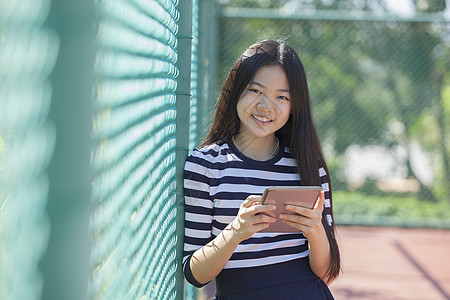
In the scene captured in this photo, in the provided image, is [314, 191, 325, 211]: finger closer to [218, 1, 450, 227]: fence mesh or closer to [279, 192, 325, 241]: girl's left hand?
[279, 192, 325, 241]: girl's left hand

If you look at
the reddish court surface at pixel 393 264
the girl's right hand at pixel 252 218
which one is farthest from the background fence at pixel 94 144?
the reddish court surface at pixel 393 264

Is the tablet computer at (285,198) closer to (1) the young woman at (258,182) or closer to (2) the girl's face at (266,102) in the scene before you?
(1) the young woman at (258,182)

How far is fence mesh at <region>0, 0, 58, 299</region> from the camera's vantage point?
618 millimetres

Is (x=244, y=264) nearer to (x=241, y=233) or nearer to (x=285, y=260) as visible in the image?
(x=285, y=260)

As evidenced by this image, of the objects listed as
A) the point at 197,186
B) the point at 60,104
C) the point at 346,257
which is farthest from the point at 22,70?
the point at 346,257

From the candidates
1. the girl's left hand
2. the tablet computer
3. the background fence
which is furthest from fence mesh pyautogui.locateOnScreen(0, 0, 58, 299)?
the girl's left hand

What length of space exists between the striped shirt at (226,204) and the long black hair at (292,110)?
4.5 inches

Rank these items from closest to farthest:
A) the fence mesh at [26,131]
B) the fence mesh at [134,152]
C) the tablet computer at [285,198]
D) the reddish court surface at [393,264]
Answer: the fence mesh at [26,131] < the fence mesh at [134,152] < the tablet computer at [285,198] < the reddish court surface at [393,264]

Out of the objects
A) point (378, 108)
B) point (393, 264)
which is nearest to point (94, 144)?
point (393, 264)

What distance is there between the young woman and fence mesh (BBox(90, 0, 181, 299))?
0.36 ft

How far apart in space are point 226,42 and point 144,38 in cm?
587

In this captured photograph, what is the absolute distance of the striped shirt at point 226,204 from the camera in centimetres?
189

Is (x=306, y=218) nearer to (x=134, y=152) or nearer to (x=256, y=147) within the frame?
(x=256, y=147)

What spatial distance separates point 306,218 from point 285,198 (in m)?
0.12
